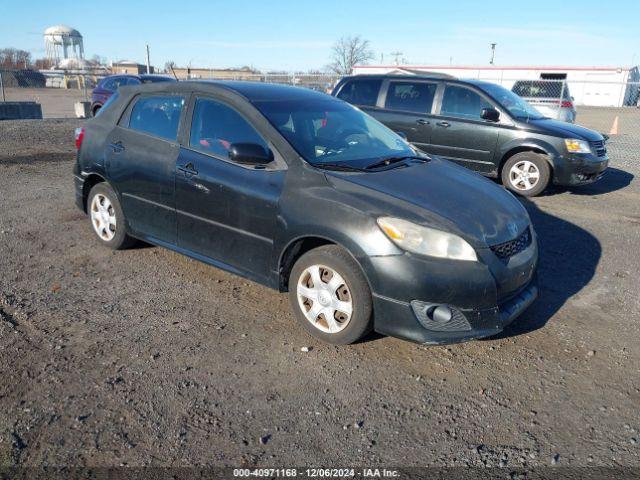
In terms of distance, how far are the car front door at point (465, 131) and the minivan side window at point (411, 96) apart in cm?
23

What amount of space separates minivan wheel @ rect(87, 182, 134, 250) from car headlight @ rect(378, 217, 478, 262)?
9.67 feet

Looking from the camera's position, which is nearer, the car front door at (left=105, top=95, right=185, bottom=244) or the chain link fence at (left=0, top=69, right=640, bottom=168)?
the car front door at (left=105, top=95, right=185, bottom=244)

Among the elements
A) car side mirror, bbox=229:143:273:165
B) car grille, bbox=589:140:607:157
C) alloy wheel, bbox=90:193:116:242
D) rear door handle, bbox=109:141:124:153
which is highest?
car side mirror, bbox=229:143:273:165

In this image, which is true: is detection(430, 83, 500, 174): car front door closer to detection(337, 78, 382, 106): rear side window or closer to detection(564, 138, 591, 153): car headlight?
detection(564, 138, 591, 153): car headlight

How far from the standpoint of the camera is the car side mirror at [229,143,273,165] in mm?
3756

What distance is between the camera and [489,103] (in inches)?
332

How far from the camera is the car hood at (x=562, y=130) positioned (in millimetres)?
8023

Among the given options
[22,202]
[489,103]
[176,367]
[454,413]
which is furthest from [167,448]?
[489,103]

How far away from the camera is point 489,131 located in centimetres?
837

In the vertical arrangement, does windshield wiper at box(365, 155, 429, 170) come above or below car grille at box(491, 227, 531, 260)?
above

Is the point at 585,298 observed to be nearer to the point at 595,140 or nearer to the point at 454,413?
the point at 454,413

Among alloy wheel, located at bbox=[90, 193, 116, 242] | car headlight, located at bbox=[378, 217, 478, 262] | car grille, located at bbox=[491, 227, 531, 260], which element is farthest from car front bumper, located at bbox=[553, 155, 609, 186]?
alloy wheel, located at bbox=[90, 193, 116, 242]

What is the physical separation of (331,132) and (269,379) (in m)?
2.12

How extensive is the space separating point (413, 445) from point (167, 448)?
1.25 m
